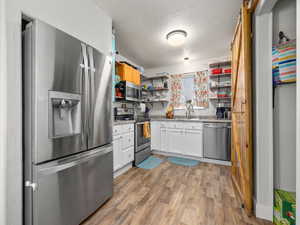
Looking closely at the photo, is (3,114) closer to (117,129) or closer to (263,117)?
(117,129)

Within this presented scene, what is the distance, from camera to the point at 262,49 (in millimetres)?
1386

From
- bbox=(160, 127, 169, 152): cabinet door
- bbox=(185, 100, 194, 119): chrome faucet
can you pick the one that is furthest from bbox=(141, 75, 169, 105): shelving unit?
bbox=(160, 127, 169, 152): cabinet door

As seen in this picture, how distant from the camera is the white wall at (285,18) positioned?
1316 millimetres

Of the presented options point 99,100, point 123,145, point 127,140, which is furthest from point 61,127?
point 127,140

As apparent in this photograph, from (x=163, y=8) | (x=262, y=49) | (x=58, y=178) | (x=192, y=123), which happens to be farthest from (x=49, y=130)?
(x=192, y=123)

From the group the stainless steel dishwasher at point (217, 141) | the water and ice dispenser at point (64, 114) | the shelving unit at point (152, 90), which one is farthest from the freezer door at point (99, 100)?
the shelving unit at point (152, 90)

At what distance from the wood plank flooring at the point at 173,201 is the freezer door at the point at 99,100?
790 millimetres

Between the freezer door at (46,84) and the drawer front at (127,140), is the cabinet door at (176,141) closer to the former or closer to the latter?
the drawer front at (127,140)

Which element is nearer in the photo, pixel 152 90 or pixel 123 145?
pixel 123 145

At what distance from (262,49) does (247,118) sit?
2.46 ft

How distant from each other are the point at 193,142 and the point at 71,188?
2648mm

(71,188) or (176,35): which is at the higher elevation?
(176,35)

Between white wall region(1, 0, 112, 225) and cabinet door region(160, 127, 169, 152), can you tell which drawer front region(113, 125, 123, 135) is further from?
cabinet door region(160, 127, 169, 152)

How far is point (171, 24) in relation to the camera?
221cm
